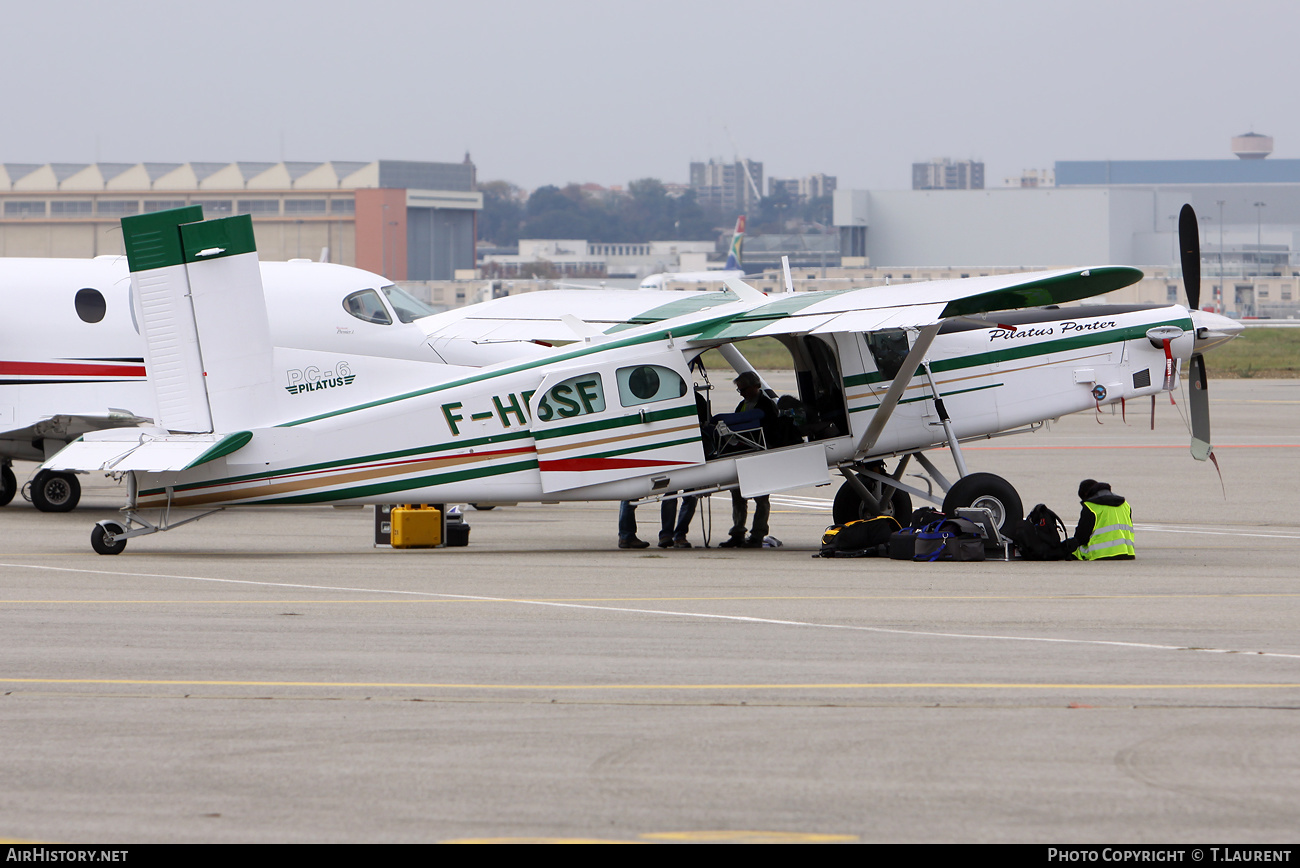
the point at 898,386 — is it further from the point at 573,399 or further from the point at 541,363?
the point at 541,363

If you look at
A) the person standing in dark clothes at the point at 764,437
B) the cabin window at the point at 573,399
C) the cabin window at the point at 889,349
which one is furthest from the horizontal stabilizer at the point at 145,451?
the cabin window at the point at 889,349

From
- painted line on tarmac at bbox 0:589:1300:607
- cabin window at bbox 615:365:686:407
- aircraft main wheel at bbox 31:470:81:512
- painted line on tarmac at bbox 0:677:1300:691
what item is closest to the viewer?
painted line on tarmac at bbox 0:677:1300:691

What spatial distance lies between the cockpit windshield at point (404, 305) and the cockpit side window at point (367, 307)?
0.56ft

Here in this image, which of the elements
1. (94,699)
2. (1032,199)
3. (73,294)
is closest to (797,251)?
(1032,199)

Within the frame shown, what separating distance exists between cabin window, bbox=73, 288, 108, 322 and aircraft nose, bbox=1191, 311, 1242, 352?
44.7 ft

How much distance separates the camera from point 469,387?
45.6 ft

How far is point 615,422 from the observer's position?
14.0m

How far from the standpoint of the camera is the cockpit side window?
19.4m

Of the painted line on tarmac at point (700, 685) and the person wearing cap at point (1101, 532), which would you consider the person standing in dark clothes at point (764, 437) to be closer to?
the person wearing cap at point (1101, 532)

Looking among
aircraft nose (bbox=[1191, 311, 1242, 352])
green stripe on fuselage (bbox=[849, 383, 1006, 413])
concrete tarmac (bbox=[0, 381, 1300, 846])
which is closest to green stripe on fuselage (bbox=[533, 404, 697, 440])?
concrete tarmac (bbox=[0, 381, 1300, 846])

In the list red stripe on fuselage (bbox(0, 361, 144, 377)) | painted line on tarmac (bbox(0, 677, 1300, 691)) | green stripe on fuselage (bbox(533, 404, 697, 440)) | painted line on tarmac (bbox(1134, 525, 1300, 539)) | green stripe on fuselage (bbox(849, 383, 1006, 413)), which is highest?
red stripe on fuselage (bbox(0, 361, 144, 377))

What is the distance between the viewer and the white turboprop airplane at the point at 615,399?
13.5 m

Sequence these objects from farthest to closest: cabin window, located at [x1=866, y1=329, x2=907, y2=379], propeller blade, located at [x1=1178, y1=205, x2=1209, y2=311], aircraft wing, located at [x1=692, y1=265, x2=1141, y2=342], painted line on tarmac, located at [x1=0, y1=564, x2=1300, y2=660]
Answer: cabin window, located at [x1=866, y1=329, x2=907, y2=379] < propeller blade, located at [x1=1178, y1=205, x2=1209, y2=311] < aircraft wing, located at [x1=692, y1=265, x2=1141, y2=342] < painted line on tarmac, located at [x1=0, y1=564, x2=1300, y2=660]

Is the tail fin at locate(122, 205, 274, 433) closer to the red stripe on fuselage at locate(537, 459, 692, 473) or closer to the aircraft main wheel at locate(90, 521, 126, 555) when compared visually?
the aircraft main wheel at locate(90, 521, 126, 555)
